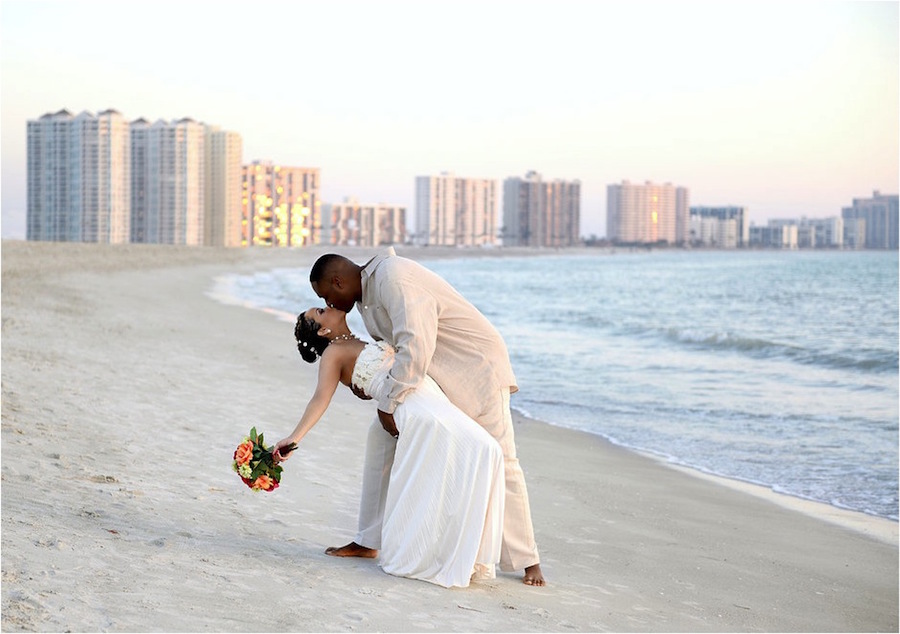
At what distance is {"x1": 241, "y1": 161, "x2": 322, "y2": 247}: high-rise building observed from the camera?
151 m

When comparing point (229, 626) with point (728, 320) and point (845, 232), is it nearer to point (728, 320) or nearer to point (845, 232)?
point (728, 320)

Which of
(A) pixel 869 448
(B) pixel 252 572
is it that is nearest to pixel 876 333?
(A) pixel 869 448

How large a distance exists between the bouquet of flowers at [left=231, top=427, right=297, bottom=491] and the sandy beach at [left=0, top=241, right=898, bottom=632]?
0.31 meters

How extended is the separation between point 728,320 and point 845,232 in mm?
163152

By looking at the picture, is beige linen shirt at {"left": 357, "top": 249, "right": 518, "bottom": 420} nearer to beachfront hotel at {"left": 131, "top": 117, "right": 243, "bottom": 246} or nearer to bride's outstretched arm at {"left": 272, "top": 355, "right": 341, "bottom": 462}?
bride's outstretched arm at {"left": 272, "top": 355, "right": 341, "bottom": 462}

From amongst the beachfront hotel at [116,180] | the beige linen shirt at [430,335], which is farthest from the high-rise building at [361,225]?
the beige linen shirt at [430,335]

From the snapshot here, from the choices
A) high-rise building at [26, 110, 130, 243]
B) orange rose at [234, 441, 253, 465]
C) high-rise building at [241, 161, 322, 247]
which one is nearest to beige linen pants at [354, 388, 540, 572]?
orange rose at [234, 441, 253, 465]

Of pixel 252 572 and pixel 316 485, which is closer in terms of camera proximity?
pixel 252 572

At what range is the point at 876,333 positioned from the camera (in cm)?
2703

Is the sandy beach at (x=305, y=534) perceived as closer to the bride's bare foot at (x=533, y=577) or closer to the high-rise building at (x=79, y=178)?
the bride's bare foot at (x=533, y=577)

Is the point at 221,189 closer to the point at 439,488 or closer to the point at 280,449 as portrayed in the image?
the point at 280,449

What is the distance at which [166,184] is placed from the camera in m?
124

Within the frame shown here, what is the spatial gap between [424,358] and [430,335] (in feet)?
0.30

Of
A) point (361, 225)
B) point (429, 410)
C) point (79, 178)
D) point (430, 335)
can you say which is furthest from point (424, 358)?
point (361, 225)
